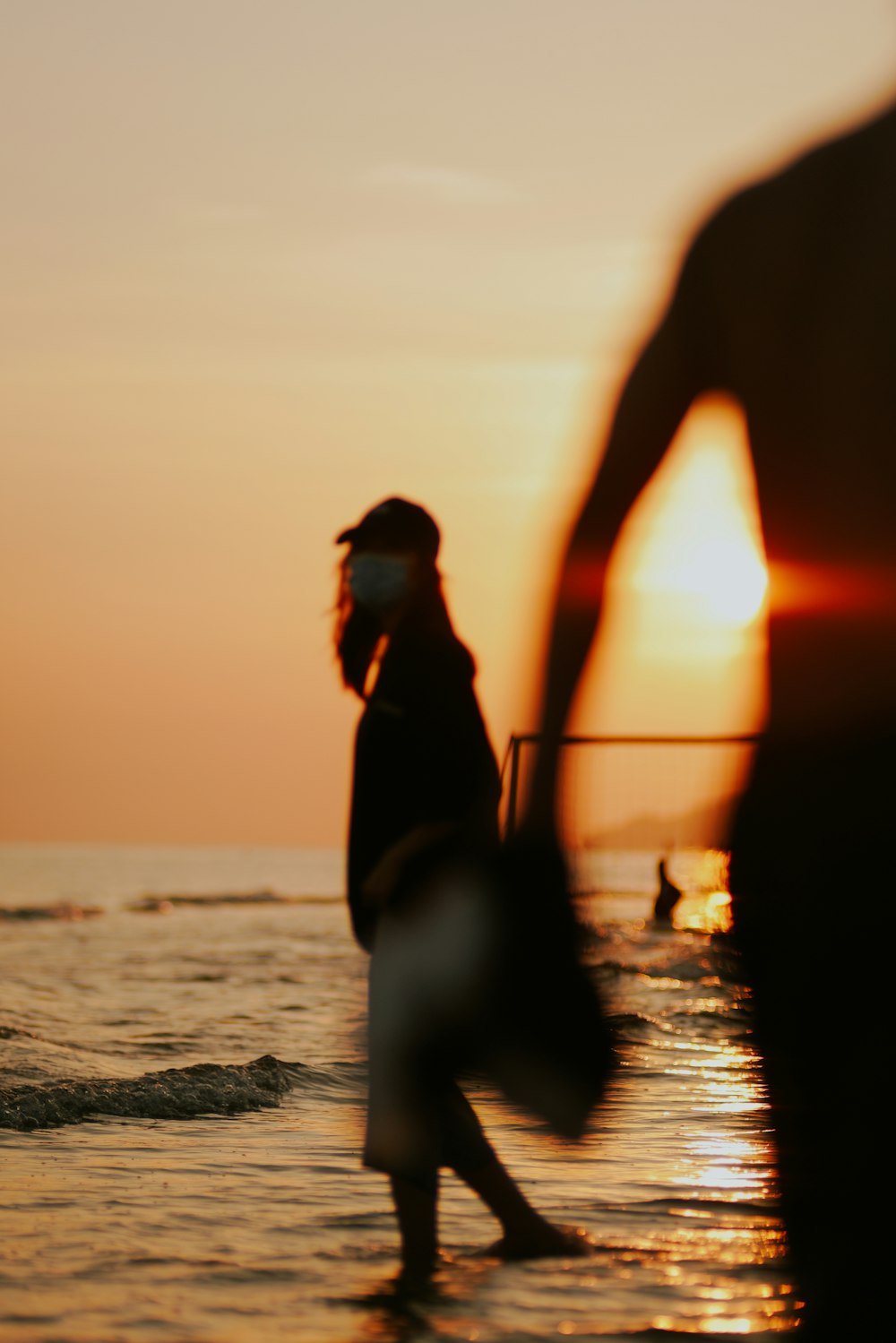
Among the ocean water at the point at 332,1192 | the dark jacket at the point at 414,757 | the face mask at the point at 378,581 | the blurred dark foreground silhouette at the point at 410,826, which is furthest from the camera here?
the ocean water at the point at 332,1192

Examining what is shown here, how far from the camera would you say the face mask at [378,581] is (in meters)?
4.12

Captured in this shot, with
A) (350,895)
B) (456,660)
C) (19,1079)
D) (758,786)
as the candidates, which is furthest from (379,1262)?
(19,1079)

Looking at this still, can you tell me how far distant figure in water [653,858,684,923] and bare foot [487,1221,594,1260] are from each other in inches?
630

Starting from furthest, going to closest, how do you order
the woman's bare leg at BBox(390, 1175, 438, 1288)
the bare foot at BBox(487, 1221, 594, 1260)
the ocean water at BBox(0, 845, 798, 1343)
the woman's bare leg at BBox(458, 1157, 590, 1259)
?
the bare foot at BBox(487, 1221, 594, 1260) → the woman's bare leg at BBox(458, 1157, 590, 1259) → the woman's bare leg at BBox(390, 1175, 438, 1288) → the ocean water at BBox(0, 845, 798, 1343)

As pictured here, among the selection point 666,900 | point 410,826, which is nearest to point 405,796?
point 410,826

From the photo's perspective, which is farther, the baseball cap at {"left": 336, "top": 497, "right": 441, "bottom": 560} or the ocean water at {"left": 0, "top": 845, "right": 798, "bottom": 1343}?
the ocean water at {"left": 0, "top": 845, "right": 798, "bottom": 1343}

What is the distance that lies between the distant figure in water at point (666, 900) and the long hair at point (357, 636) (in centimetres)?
1695

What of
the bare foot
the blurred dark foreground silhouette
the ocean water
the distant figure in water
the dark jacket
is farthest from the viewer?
the distant figure in water

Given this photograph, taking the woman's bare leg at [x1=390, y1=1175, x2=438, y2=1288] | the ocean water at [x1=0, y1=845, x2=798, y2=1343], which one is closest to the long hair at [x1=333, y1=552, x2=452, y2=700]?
the ocean water at [x1=0, y1=845, x2=798, y2=1343]

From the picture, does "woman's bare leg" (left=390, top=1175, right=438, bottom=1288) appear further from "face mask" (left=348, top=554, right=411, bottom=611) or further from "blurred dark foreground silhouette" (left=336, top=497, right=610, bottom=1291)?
"face mask" (left=348, top=554, right=411, bottom=611)

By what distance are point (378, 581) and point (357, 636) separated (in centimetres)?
14

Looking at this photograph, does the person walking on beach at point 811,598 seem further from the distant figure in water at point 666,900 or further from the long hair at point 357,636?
the distant figure in water at point 666,900

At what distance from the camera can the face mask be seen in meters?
4.12

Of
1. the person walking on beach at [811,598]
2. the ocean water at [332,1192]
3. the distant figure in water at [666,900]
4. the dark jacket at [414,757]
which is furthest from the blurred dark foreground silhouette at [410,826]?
the distant figure in water at [666,900]
